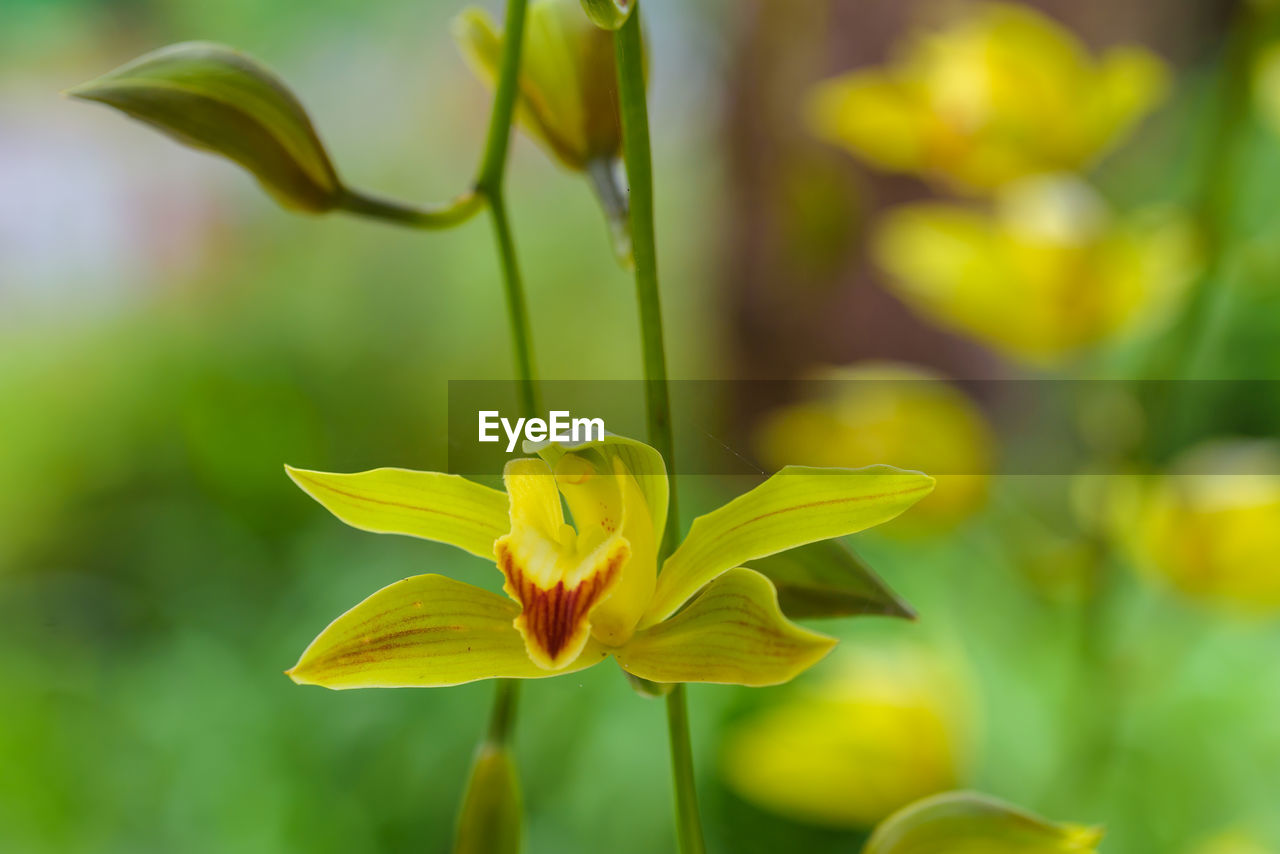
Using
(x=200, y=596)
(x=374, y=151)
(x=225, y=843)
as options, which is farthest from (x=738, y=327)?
(x=374, y=151)

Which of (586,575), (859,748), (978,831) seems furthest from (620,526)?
(859,748)

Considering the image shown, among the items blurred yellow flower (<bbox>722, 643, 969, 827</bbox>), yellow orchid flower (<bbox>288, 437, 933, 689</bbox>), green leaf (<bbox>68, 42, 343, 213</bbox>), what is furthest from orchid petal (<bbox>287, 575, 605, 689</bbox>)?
blurred yellow flower (<bbox>722, 643, 969, 827</bbox>)

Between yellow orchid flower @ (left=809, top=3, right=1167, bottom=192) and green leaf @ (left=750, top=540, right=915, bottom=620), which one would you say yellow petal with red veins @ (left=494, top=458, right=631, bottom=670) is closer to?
green leaf @ (left=750, top=540, right=915, bottom=620)

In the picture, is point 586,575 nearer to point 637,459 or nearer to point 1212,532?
point 637,459

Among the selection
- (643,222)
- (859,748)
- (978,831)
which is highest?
(643,222)

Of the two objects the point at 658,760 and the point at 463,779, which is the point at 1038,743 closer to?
the point at 658,760

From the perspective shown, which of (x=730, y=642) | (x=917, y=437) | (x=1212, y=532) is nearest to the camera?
(x=730, y=642)
